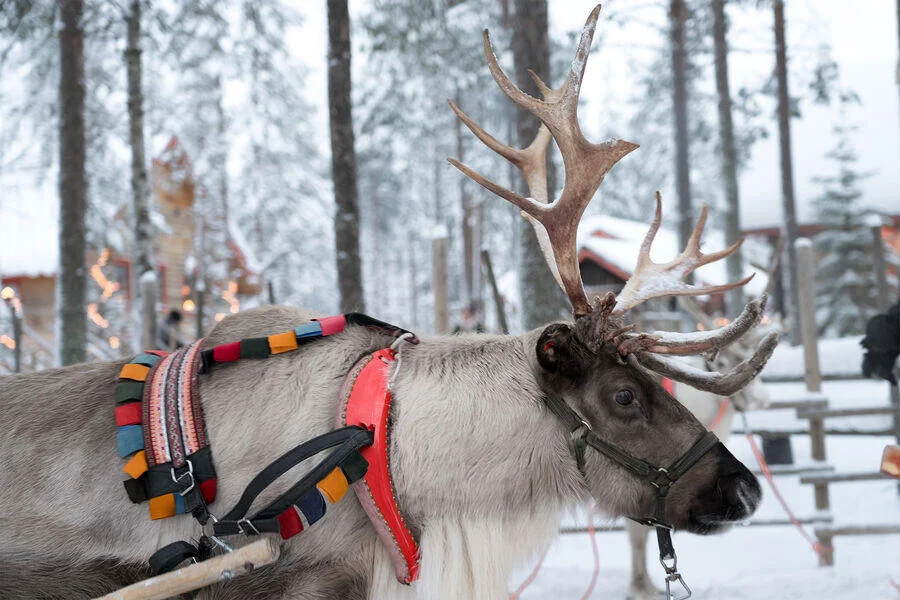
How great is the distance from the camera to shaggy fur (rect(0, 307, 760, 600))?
1814 millimetres

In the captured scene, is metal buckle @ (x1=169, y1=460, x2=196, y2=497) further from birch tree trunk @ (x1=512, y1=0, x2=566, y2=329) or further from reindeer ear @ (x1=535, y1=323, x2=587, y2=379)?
birch tree trunk @ (x1=512, y1=0, x2=566, y2=329)

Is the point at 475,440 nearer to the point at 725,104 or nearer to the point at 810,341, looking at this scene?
the point at 810,341

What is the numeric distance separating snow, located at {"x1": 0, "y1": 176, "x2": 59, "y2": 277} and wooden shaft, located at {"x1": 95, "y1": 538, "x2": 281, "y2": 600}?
15008 mm

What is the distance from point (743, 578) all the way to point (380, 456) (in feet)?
13.2

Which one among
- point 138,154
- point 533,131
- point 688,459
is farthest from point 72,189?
point 688,459

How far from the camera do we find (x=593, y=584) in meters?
4.84

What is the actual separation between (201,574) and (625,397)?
4.10 feet


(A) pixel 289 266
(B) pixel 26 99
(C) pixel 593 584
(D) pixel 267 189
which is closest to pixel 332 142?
(C) pixel 593 584

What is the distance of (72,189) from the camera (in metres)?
7.65

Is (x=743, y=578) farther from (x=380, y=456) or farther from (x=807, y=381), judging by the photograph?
(x=380, y=456)

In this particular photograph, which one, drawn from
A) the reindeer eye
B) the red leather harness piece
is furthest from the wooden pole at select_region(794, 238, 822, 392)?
the red leather harness piece

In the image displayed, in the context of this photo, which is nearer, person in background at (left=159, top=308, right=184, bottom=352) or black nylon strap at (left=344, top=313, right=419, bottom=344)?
black nylon strap at (left=344, top=313, right=419, bottom=344)

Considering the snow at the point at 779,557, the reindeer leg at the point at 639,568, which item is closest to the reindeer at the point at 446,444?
the snow at the point at 779,557

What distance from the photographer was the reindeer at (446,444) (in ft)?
5.98
